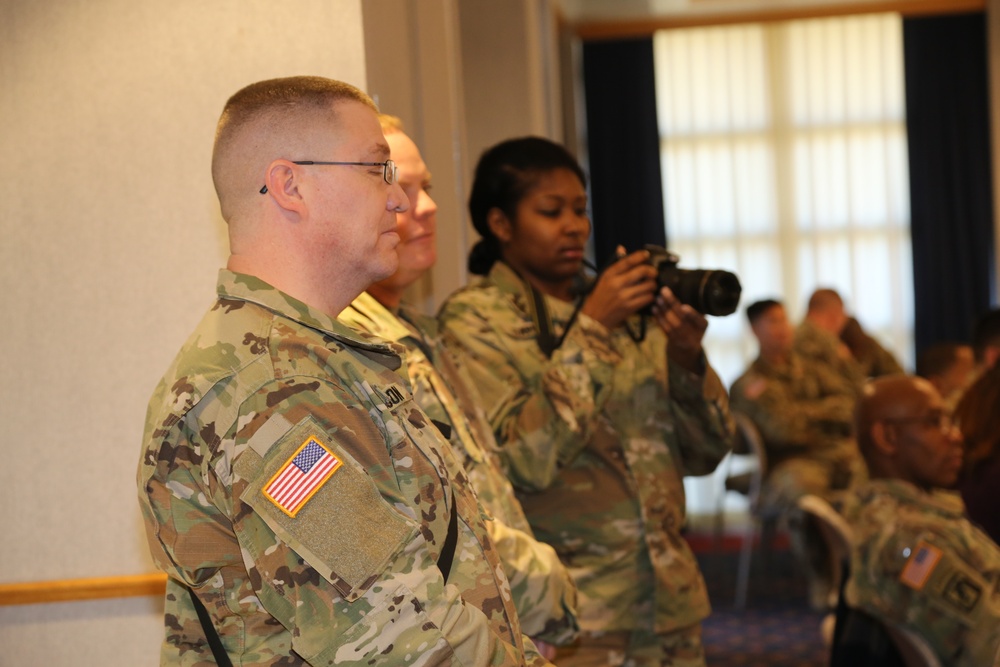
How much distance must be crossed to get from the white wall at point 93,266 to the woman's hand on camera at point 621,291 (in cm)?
74

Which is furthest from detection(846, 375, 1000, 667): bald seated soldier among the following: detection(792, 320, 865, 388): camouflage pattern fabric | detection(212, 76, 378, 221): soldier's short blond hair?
detection(792, 320, 865, 388): camouflage pattern fabric

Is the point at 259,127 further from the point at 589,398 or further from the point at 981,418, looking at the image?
the point at 981,418

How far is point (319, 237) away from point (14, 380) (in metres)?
1.25

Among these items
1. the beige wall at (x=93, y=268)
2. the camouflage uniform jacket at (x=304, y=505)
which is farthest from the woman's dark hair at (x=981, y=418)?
the camouflage uniform jacket at (x=304, y=505)

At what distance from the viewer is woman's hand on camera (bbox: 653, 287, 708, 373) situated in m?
2.24

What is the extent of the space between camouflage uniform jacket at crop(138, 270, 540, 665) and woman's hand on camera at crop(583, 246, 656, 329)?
3.18ft

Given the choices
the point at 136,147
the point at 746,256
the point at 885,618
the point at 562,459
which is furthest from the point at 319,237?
the point at 746,256

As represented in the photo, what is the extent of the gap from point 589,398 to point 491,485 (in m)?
0.36

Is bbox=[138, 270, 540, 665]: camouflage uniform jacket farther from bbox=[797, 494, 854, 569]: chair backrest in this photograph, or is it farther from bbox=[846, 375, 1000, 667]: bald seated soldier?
bbox=[797, 494, 854, 569]: chair backrest

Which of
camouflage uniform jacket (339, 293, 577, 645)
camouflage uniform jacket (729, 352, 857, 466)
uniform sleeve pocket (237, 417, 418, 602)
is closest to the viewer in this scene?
uniform sleeve pocket (237, 417, 418, 602)

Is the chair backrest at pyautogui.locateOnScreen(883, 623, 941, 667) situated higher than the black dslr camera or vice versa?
the black dslr camera

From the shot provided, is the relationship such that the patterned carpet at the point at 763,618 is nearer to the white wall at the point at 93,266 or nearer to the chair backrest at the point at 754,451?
the chair backrest at the point at 754,451

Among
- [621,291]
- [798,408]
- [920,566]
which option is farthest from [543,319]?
[798,408]

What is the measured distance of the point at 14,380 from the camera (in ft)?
7.25
